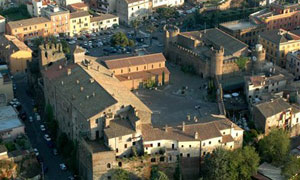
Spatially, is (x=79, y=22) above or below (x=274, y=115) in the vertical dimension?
above

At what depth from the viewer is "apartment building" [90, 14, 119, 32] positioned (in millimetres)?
82750

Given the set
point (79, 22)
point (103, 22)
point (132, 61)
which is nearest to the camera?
point (132, 61)

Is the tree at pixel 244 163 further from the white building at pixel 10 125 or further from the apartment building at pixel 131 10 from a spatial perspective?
the apartment building at pixel 131 10

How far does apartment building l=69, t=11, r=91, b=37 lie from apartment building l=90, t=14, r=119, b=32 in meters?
0.89

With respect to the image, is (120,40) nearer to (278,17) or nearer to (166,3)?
(166,3)

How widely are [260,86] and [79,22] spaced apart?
3265 centimetres

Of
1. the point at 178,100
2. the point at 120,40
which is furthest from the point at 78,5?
the point at 178,100

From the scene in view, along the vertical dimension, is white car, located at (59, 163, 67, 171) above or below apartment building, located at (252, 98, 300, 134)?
below

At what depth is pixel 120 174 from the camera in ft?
154

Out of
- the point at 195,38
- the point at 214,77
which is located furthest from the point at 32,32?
the point at 214,77

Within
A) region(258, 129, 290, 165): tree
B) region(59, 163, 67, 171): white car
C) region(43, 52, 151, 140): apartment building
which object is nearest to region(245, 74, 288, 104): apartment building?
region(258, 129, 290, 165): tree

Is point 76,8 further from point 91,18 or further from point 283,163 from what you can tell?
point 283,163

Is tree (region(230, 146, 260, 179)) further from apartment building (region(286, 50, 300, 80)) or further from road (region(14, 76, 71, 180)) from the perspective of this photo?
apartment building (region(286, 50, 300, 80))

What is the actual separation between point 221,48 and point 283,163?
17.3 metres
